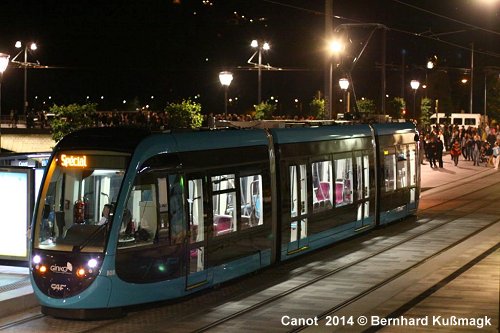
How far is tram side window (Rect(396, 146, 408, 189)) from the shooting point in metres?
24.0

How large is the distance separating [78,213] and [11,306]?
1.79 metres

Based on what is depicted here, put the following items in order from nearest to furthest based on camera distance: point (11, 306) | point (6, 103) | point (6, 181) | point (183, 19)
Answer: point (11, 306) < point (6, 181) < point (183, 19) < point (6, 103)

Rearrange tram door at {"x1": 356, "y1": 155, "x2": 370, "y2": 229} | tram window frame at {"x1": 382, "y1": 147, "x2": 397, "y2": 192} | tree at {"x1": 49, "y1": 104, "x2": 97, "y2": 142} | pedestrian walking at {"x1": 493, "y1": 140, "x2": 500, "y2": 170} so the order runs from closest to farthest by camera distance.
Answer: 1. tram door at {"x1": 356, "y1": 155, "x2": 370, "y2": 229}
2. tram window frame at {"x1": 382, "y1": 147, "x2": 397, "y2": 192}
3. tree at {"x1": 49, "y1": 104, "x2": 97, "y2": 142}
4. pedestrian walking at {"x1": 493, "y1": 140, "x2": 500, "y2": 170}

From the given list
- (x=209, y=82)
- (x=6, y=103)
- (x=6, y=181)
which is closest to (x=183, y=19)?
(x=209, y=82)

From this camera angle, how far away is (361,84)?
9175 centimetres

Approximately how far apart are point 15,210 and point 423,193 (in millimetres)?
22198

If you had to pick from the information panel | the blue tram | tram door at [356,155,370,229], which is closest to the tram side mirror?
the blue tram

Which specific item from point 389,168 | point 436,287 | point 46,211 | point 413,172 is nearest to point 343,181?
point 389,168

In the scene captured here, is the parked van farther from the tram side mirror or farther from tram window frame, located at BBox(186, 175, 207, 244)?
the tram side mirror

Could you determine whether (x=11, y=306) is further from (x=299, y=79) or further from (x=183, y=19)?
(x=299, y=79)

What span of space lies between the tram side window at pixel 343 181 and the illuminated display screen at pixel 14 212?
22.5ft

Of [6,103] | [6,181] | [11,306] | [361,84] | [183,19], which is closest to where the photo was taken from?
[11,306]

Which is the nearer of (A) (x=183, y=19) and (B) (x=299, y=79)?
(A) (x=183, y=19)

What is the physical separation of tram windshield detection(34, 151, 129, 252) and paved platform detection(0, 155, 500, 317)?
3.52 ft
